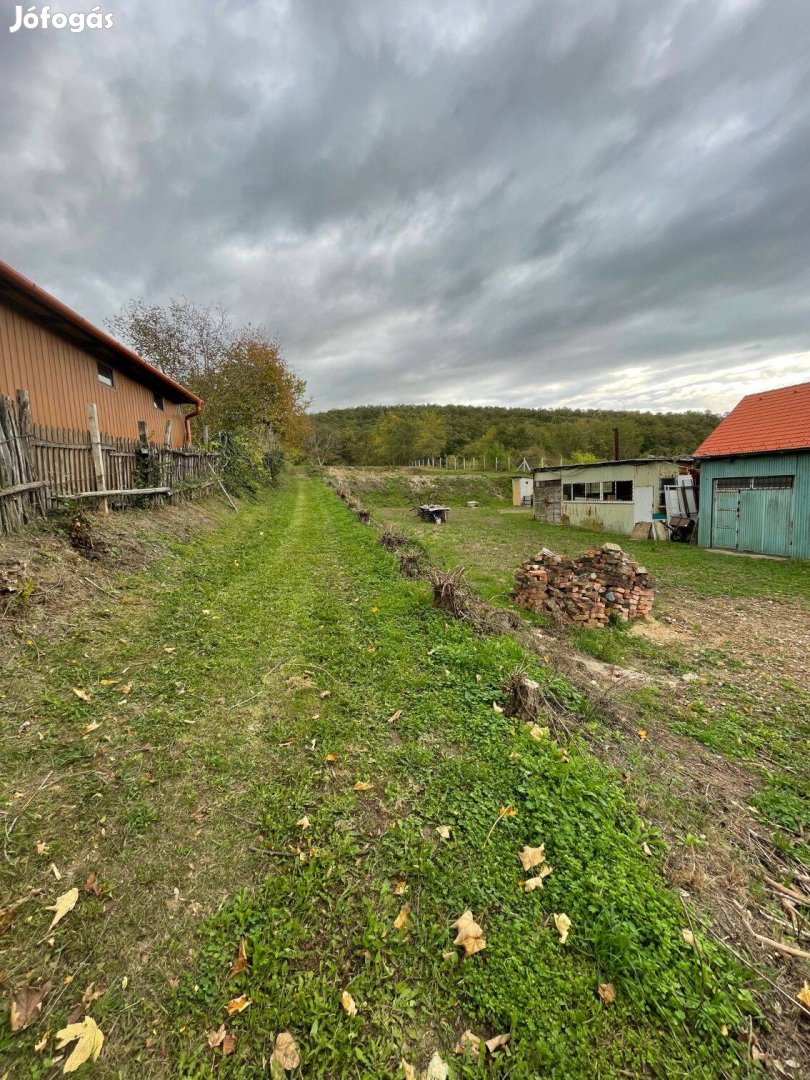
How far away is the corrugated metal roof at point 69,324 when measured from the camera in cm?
770

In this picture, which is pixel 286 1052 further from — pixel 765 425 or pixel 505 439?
pixel 505 439

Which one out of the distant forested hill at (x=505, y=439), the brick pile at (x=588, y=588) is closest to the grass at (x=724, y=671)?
the brick pile at (x=588, y=588)

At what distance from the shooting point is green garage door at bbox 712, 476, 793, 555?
13398mm

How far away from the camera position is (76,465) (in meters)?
7.86

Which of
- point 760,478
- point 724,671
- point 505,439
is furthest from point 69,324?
point 505,439

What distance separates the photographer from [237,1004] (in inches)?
68.4

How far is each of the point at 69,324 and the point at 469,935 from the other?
1269 cm

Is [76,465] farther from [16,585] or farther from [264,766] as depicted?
[264,766]

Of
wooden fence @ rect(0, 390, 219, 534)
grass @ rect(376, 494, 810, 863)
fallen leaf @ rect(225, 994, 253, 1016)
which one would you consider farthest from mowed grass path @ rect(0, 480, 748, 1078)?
wooden fence @ rect(0, 390, 219, 534)

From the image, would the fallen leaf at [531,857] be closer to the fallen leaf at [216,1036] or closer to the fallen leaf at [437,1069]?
the fallen leaf at [437,1069]

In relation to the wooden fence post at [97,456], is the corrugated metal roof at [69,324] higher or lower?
higher

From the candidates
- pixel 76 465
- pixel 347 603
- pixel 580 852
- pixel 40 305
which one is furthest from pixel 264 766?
pixel 40 305

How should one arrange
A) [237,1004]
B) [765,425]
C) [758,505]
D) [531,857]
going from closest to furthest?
[237,1004] → [531,857] → [758,505] → [765,425]

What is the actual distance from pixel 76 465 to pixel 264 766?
7526mm
